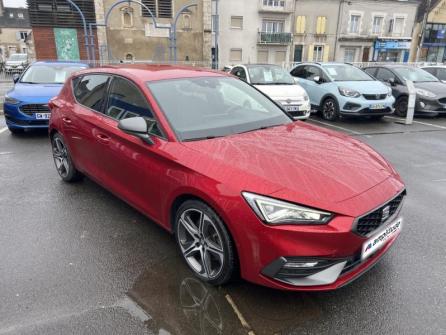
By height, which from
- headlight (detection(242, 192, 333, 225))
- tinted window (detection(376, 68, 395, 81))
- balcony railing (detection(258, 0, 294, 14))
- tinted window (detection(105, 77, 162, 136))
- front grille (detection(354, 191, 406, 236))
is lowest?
front grille (detection(354, 191, 406, 236))

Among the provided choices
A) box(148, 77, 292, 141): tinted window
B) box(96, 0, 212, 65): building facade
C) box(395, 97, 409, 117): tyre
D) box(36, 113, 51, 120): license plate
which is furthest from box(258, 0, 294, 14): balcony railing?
box(148, 77, 292, 141): tinted window

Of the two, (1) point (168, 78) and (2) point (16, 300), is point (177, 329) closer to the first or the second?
(2) point (16, 300)

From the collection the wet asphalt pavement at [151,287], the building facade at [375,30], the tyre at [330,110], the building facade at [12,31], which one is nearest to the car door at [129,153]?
the wet asphalt pavement at [151,287]

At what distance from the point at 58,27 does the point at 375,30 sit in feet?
111

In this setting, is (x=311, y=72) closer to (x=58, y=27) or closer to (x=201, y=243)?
(x=201, y=243)

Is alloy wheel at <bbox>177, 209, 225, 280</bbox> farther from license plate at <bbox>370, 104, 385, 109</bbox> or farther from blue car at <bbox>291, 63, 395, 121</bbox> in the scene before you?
license plate at <bbox>370, 104, 385, 109</bbox>

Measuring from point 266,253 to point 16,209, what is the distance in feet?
10.9

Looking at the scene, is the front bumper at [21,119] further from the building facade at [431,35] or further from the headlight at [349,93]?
the building facade at [431,35]

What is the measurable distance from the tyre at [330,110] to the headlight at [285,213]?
795cm

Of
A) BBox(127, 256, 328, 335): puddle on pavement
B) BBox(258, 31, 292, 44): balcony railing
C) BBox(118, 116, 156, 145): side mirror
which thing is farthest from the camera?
BBox(258, 31, 292, 44): balcony railing

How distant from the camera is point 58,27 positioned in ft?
105

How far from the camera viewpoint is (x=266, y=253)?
2.23m

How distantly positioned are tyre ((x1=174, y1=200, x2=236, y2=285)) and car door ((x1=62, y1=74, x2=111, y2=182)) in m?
1.46

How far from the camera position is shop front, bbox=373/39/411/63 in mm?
40688
